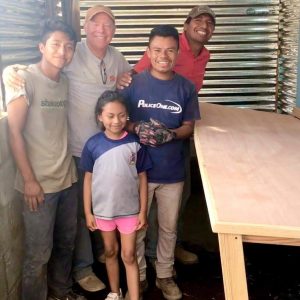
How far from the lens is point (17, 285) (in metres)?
2.52

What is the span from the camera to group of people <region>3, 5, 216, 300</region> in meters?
2.32

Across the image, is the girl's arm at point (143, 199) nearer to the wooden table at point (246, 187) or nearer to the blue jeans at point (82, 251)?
the wooden table at point (246, 187)

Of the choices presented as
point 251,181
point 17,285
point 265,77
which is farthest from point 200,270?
point 265,77

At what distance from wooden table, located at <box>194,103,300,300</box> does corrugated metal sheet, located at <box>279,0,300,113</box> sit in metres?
1.67

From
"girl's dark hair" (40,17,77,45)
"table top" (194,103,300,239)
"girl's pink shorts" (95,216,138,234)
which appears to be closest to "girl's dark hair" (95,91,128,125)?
"girl's dark hair" (40,17,77,45)

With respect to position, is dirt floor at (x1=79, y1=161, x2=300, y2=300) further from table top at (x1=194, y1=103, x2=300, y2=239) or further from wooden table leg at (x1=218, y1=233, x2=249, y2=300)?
wooden table leg at (x1=218, y1=233, x2=249, y2=300)

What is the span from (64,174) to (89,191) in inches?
7.2

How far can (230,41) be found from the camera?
4836 millimetres

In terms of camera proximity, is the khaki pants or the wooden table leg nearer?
the wooden table leg

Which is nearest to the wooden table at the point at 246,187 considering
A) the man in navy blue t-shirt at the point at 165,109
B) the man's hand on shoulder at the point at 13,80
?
the man in navy blue t-shirt at the point at 165,109

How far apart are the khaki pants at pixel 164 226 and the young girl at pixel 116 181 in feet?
0.61

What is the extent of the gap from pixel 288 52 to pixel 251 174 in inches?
122

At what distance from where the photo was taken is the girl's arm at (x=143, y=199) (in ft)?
8.13

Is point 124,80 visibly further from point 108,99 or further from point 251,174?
point 251,174
